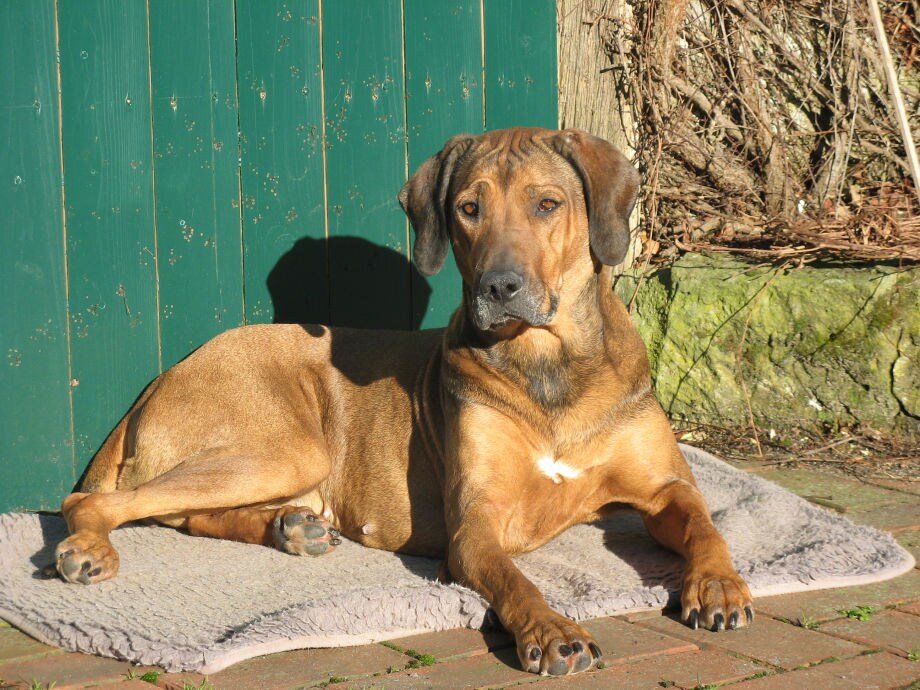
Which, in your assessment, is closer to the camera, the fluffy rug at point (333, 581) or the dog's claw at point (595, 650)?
the dog's claw at point (595, 650)

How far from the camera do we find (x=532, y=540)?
4.45 metres

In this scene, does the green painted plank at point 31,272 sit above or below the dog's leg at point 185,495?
above

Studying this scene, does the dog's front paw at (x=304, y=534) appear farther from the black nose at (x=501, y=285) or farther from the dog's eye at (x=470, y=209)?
the dog's eye at (x=470, y=209)

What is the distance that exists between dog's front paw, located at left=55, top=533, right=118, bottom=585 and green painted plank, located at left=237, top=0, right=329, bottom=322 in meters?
1.73

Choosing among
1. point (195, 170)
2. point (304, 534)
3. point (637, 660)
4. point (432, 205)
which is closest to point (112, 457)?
point (304, 534)

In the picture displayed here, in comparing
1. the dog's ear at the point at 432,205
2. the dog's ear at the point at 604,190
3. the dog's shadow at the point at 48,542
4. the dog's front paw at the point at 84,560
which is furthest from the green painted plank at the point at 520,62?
the dog's front paw at the point at 84,560

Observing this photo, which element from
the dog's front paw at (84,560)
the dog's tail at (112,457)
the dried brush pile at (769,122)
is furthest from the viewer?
the dried brush pile at (769,122)

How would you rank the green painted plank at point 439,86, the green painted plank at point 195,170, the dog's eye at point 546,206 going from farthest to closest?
the green painted plank at point 439,86, the green painted plank at point 195,170, the dog's eye at point 546,206

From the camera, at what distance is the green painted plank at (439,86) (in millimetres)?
5875

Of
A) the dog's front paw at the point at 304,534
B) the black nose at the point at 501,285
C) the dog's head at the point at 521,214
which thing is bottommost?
the dog's front paw at the point at 304,534

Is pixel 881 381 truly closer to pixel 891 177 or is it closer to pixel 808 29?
pixel 891 177

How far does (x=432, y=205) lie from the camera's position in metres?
4.52

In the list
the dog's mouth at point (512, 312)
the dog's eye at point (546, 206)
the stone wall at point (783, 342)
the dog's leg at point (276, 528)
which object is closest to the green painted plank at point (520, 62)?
the stone wall at point (783, 342)

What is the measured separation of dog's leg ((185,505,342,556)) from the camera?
4504 mm
